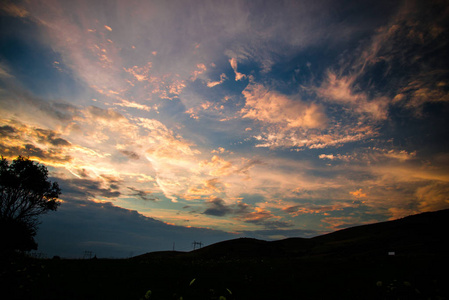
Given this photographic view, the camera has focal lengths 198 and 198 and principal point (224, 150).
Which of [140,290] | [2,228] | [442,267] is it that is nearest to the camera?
[140,290]

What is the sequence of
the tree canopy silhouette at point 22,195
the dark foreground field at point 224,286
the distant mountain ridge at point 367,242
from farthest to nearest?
the distant mountain ridge at point 367,242, the tree canopy silhouette at point 22,195, the dark foreground field at point 224,286

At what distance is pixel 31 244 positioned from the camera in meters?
50.8

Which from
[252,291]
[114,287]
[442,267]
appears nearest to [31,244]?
[114,287]

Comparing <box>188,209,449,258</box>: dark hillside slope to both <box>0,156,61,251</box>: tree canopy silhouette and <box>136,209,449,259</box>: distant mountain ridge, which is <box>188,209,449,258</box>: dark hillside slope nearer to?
<box>136,209,449,259</box>: distant mountain ridge

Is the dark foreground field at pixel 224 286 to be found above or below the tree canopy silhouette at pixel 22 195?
below

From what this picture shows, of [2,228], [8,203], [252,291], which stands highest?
[8,203]

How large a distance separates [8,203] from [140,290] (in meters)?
50.4

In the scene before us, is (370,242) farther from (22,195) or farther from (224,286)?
(22,195)

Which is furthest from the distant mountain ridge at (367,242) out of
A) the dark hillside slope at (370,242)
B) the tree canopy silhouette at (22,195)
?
the tree canopy silhouette at (22,195)

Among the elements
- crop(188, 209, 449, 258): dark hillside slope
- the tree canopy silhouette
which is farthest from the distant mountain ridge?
the tree canopy silhouette

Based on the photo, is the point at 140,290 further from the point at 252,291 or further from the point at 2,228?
the point at 2,228

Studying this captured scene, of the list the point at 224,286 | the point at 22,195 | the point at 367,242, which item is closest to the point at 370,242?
the point at 367,242

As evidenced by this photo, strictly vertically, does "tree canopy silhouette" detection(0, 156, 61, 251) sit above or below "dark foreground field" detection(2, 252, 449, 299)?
above

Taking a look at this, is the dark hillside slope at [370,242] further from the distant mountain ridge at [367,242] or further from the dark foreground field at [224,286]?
the dark foreground field at [224,286]
